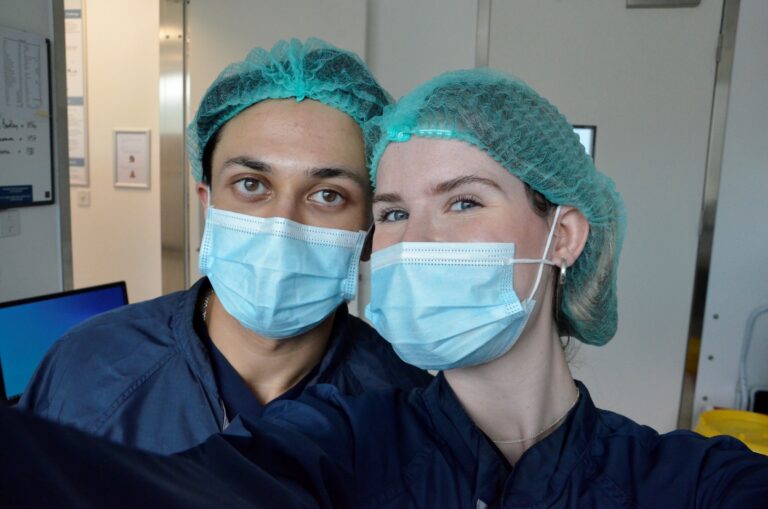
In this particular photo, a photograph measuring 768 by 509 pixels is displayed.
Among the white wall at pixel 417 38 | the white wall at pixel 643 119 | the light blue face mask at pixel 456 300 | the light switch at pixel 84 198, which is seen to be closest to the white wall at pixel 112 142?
the light switch at pixel 84 198

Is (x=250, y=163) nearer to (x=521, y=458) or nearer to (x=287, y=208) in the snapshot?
(x=287, y=208)

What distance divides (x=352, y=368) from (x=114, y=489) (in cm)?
90

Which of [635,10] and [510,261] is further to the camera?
[635,10]


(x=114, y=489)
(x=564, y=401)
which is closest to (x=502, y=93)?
(x=564, y=401)

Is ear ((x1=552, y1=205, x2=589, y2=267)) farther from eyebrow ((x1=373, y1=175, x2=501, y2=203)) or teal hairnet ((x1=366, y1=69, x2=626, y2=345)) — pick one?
eyebrow ((x1=373, y1=175, x2=501, y2=203))

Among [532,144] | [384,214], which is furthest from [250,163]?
[532,144]

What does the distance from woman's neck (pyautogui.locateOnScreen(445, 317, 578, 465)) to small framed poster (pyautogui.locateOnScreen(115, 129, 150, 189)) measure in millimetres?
2732

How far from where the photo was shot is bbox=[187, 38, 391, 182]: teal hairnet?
1.13 m

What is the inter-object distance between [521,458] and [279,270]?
551 mm

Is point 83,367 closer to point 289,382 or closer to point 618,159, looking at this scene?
point 289,382

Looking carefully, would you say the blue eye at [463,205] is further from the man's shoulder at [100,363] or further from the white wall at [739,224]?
the white wall at [739,224]

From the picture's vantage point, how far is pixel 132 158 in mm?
3191

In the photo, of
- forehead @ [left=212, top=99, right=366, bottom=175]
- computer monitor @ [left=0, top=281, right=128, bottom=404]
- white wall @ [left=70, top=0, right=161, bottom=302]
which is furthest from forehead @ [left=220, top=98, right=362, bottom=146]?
white wall @ [left=70, top=0, right=161, bottom=302]

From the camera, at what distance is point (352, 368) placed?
118cm
